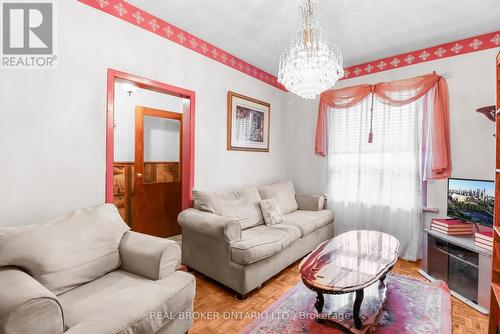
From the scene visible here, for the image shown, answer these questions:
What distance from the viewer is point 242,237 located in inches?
95.3

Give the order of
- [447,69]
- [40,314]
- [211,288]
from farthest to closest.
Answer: [447,69], [211,288], [40,314]

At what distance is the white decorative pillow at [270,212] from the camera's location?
3.01 m

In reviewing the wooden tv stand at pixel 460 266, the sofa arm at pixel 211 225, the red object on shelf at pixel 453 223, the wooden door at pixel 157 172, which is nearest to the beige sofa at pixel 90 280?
the sofa arm at pixel 211 225

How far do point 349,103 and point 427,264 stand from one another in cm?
225

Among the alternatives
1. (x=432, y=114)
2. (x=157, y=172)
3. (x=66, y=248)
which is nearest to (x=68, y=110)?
(x=66, y=248)

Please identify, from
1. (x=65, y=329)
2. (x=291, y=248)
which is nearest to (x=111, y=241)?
(x=65, y=329)

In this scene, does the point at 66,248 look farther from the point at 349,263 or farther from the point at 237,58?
the point at 237,58

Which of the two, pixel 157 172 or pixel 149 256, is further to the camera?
pixel 157 172

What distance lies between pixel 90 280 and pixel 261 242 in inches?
53.5

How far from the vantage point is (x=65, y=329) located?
A: 1149mm

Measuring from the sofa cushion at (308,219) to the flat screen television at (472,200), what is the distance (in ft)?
4.52

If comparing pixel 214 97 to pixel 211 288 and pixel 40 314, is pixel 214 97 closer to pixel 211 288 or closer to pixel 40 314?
pixel 211 288

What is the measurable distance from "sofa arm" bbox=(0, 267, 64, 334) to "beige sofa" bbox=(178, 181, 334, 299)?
4.22ft

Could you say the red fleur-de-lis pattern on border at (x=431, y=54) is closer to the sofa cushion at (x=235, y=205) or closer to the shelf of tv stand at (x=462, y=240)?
the shelf of tv stand at (x=462, y=240)
